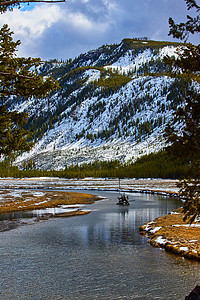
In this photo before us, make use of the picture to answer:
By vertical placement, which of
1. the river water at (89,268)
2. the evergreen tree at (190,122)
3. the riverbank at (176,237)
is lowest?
the river water at (89,268)

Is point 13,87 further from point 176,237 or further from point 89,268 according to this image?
point 176,237

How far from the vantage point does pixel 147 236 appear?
90.4ft

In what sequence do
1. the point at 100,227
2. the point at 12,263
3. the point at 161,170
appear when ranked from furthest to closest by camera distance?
1. the point at 161,170
2. the point at 100,227
3. the point at 12,263

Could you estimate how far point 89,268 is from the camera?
1898 centimetres

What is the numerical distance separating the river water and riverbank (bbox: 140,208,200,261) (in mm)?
786

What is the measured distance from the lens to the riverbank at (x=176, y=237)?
2109 centimetres

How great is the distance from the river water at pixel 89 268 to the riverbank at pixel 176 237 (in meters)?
0.79

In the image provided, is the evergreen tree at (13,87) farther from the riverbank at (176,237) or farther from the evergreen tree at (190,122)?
the riverbank at (176,237)

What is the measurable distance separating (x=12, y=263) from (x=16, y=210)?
30449mm

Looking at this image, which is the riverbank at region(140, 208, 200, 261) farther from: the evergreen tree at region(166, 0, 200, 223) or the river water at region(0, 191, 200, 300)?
the evergreen tree at region(166, 0, 200, 223)

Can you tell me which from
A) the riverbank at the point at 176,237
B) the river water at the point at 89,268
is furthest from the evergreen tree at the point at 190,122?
the riverbank at the point at 176,237

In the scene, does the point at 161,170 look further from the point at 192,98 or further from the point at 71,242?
the point at 192,98

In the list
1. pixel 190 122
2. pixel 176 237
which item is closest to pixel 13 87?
pixel 190 122

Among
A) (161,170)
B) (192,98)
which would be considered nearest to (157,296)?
(192,98)
